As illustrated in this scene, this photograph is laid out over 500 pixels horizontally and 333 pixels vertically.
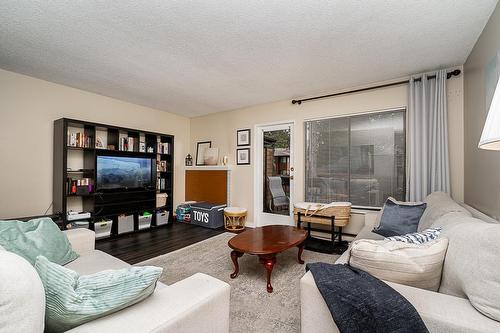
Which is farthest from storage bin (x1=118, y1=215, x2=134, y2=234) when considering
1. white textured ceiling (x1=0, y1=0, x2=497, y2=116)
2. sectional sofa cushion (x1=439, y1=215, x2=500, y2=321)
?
sectional sofa cushion (x1=439, y1=215, x2=500, y2=321)

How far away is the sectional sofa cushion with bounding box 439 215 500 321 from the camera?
0.84 metres

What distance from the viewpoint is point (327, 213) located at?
10.6ft

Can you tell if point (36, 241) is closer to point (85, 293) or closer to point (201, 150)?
point (85, 293)

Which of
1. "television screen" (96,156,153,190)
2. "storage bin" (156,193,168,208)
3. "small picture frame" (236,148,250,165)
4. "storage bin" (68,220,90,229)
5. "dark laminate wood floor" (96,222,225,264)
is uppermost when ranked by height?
"small picture frame" (236,148,250,165)

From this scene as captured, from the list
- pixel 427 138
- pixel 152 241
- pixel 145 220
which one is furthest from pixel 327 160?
pixel 145 220

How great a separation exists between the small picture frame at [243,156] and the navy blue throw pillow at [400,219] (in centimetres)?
272

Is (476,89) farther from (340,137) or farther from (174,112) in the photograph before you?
(174,112)

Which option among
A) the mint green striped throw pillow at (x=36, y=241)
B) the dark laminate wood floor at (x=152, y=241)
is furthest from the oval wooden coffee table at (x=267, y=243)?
the mint green striped throw pillow at (x=36, y=241)

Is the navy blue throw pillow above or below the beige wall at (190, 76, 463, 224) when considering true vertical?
below

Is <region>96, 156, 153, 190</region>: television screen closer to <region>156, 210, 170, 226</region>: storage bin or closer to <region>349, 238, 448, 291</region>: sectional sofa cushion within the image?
<region>156, 210, 170, 226</region>: storage bin

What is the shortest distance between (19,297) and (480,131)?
3.20m

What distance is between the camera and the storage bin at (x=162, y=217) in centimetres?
441

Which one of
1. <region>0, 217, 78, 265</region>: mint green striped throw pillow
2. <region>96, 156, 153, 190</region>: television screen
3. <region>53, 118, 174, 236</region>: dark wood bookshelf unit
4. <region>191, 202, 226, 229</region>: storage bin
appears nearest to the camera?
<region>0, 217, 78, 265</region>: mint green striped throw pillow

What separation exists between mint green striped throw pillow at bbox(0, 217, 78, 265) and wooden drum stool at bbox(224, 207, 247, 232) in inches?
102
